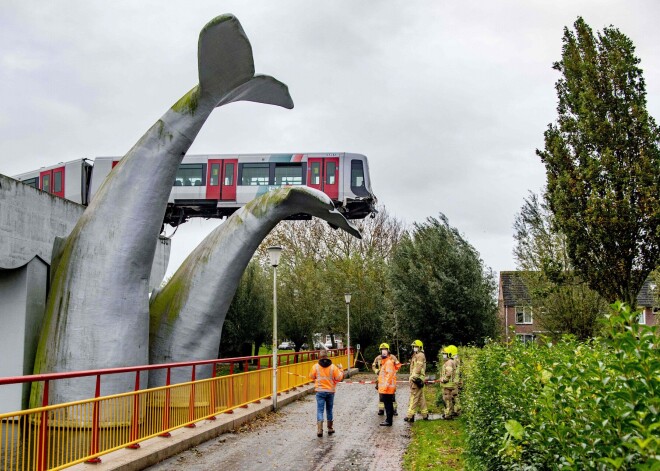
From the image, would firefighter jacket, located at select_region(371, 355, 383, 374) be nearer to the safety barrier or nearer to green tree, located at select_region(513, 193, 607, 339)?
the safety barrier

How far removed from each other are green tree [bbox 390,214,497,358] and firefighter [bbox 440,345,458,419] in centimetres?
1609

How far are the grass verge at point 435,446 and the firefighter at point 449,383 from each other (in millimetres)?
303

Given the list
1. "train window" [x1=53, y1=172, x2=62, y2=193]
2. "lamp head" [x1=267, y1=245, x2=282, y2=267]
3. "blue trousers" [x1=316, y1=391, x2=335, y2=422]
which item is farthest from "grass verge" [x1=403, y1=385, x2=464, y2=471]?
"train window" [x1=53, y1=172, x2=62, y2=193]

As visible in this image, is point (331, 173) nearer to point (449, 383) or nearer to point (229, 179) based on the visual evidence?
point (229, 179)

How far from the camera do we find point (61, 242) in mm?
15531

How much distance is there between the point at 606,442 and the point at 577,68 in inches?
691

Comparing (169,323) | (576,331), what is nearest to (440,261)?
(576,331)

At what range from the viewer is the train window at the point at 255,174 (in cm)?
3130

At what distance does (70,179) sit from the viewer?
102 ft

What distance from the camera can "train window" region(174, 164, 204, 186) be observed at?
31.7 meters

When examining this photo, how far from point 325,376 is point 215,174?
67.3 ft

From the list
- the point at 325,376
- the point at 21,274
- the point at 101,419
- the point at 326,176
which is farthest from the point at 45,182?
the point at 101,419

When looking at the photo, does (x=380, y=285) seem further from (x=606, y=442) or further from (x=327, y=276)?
(x=606, y=442)

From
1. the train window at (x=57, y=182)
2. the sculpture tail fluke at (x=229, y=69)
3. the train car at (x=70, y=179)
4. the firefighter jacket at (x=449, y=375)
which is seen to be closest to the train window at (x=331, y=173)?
the train car at (x=70, y=179)
